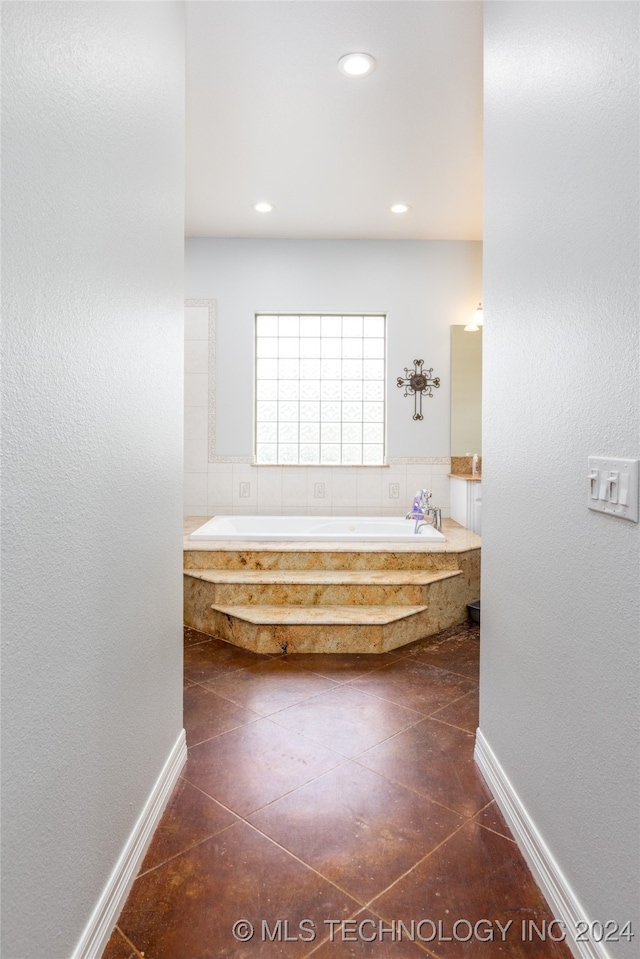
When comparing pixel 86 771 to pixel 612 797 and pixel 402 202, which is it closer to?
pixel 612 797

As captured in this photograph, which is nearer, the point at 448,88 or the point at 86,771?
the point at 86,771

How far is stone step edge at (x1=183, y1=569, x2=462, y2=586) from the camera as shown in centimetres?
324

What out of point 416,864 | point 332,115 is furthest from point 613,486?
point 332,115

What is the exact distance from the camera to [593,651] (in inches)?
44.4

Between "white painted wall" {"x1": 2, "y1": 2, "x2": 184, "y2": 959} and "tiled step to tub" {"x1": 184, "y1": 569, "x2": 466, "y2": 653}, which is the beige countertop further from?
"white painted wall" {"x1": 2, "y1": 2, "x2": 184, "y2": 959}

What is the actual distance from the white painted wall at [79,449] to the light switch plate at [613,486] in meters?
1.01

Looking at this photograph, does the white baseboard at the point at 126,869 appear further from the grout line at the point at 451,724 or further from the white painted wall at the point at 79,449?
the grout line at the point at 451,724

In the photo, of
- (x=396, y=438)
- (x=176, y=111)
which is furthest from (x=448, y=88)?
(x=396, y=438)

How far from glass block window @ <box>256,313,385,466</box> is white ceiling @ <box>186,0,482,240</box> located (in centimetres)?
81

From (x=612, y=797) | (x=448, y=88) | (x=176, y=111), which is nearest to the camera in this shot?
(x=612, y=797)

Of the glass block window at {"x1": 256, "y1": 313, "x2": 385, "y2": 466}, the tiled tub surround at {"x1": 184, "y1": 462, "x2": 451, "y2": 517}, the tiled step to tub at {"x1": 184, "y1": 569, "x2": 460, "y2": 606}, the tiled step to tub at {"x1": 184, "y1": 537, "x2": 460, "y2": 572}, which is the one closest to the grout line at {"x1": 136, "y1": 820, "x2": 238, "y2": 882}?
the tiled step to tub at {"x1": 184, "y1": 569, "x2": 460, "y2": 606}

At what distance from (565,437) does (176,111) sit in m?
1.59

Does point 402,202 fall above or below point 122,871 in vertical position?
above

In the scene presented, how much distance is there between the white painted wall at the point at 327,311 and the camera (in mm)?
4660
